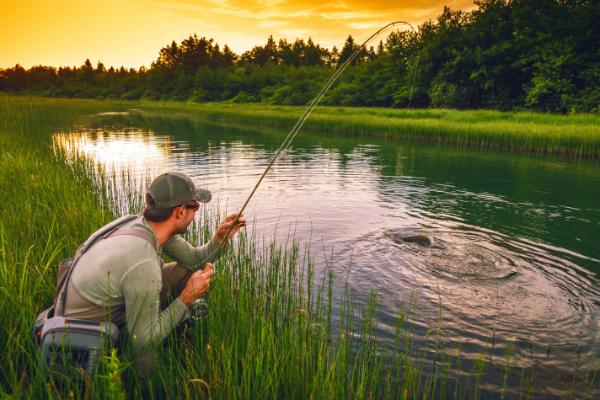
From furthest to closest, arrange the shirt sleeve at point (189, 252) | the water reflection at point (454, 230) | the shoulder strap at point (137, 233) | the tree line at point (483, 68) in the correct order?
1. the tree line at point (483, 68)
2. the water reflection at point (454, 230)
3. the shirt sleeve at point (189, 252)
4. the shoulder strap at point (137, 233)

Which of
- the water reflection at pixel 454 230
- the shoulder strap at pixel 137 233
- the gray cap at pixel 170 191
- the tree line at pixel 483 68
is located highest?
the tree line at pixel 483 68

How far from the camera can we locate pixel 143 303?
2643mm

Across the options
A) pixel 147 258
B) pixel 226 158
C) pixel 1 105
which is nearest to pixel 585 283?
pixel 147 258

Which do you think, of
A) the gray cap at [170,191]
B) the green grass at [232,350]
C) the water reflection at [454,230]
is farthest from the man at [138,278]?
the water reflection at [454,230]

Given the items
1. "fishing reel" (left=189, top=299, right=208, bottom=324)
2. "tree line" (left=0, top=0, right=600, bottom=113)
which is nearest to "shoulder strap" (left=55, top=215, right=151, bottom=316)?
"fishing reel" (left=189, top=299, right=208, bottom=324)

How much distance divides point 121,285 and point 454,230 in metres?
7.88

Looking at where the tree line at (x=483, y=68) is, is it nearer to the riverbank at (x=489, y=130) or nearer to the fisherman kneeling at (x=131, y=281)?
the riverbank at (x=489, y=130)

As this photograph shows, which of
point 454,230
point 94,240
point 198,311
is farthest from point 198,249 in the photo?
point 454,230

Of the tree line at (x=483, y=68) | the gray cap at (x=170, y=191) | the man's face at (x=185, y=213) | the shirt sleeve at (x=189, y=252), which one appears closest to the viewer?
the gray cap at (x=170, y=191)

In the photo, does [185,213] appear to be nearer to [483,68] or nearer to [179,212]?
[179,212]

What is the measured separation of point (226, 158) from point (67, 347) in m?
16.7

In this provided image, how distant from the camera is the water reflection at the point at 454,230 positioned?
513 centimetres

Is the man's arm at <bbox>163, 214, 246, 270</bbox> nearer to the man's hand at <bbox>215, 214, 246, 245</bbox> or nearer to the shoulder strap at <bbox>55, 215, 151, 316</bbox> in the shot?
the man's hand at <bbox>215, 214, 246, 245</bbox>

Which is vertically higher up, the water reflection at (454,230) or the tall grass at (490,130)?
the tall grass at (490,130)
